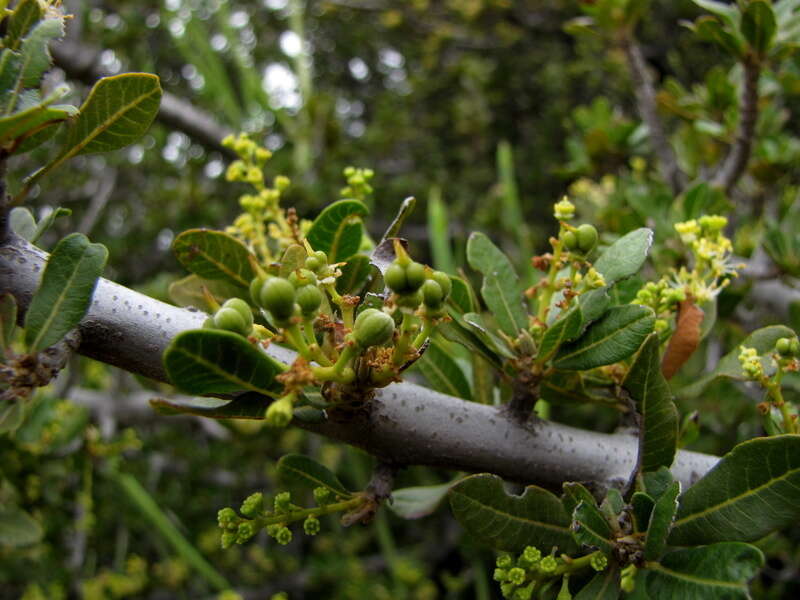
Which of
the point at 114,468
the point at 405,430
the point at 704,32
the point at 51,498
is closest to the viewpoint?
the point at 405,430

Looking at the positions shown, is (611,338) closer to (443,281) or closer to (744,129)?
(443,281)

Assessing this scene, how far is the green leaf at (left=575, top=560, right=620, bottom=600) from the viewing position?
2.24ft

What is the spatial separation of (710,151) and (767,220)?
0.59 m

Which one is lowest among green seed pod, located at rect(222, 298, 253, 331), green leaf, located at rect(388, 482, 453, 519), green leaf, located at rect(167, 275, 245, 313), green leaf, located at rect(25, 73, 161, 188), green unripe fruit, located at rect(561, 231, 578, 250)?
green leaf, located at rect(388, 482, 453, 519)

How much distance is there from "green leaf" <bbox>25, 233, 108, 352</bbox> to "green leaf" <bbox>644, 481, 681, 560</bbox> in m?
0.57

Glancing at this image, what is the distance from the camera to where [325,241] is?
2.73 ft

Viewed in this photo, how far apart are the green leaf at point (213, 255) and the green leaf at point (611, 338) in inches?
14.4

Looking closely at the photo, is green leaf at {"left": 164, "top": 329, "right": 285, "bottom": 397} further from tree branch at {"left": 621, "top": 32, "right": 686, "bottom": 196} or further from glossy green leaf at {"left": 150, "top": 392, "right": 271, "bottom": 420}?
tree branch at {"left": 621, "top": 32, "right": 686, "bottom": 196}

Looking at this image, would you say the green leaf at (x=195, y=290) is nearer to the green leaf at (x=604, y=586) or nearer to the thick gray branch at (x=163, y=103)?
the green leaf at (x=604, y=586)

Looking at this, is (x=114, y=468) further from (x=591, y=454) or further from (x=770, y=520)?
(x=770, y=520)

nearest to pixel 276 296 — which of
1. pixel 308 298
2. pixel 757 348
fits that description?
pixel 308 298

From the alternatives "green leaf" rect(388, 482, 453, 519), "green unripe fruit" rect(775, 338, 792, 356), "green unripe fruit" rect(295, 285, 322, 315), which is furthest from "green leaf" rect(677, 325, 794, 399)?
"green unripe fruit" rect(295, 285, 322, 315)

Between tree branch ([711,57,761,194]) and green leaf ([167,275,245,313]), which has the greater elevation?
green leaf ([167,275,245,313])

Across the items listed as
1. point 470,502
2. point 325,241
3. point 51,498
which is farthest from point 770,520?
point 51,498
